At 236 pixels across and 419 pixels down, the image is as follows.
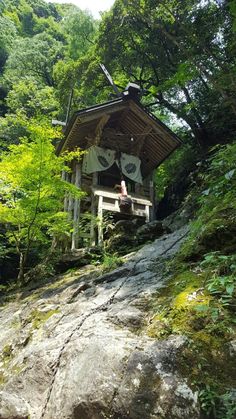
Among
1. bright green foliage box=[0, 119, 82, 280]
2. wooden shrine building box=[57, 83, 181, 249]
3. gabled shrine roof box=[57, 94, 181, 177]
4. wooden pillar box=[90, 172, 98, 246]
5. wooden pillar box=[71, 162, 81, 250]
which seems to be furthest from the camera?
gabled shrine roof box=[57, 94, 181, 177]

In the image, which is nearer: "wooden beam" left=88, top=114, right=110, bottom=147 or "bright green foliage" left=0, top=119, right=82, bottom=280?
"bright green foliage" left=0, top=119, right=82, bottom=280

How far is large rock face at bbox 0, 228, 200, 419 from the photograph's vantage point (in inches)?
126

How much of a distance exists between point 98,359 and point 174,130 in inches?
633

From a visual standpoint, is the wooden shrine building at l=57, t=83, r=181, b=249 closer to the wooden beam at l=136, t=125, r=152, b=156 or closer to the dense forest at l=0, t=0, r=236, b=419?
the wooden beam at l=136, t=125, r=152, b=156

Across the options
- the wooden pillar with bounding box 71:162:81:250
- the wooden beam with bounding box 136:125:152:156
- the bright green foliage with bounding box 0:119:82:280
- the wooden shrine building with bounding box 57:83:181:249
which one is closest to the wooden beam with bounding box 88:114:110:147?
the wooden shrine building with bounding box 57:83:181:249

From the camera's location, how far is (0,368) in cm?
555

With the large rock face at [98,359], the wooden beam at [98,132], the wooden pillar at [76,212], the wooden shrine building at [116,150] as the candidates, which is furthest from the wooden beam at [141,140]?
the large rock face at [98,359]

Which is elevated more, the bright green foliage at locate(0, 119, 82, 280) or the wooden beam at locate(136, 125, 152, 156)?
the wooden beam at locate(136, 125, 152, 156)

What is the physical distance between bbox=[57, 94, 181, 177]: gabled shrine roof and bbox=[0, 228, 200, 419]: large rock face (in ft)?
27.0

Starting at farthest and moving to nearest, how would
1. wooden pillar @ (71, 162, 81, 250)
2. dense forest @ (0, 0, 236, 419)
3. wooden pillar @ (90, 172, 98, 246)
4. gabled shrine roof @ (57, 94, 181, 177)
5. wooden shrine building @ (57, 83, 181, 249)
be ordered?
gabled shrine roof @ (57, 94, 181, 177) → wooden shrine building @ (57, 83, 181, 249) → wooden pillar @ (90, 172, 98, 246) → wooden pillar @ (71, 162, 81, 250) → dense forest @ (0, 0, 236, 419)

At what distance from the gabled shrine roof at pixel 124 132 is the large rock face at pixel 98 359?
8222mm

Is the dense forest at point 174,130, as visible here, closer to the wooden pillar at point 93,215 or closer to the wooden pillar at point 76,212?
the wooden pillar at point 76,212

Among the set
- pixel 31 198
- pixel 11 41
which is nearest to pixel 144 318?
pixel 31 198

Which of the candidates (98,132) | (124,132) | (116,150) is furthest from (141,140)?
(98,132)
